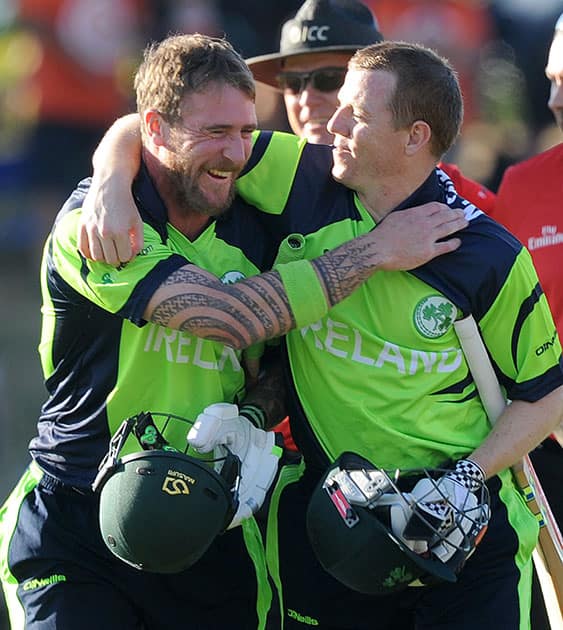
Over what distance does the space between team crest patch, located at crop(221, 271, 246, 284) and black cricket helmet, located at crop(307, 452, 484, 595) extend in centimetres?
71

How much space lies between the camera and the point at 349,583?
4059 millimetres

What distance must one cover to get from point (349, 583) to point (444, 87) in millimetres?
1583

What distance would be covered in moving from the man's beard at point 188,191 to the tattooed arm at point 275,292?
0.83ft

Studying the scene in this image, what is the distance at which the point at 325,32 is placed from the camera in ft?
18.5

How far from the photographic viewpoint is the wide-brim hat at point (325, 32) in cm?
561

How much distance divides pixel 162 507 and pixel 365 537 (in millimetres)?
589

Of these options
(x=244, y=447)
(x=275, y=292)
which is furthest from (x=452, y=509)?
(x=275, y=292)

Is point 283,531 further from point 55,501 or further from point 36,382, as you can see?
point 36,382

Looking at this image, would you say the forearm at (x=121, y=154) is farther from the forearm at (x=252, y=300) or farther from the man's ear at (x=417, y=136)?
the man's ear at (x=417, y=136)

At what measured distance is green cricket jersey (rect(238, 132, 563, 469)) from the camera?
4324 mm

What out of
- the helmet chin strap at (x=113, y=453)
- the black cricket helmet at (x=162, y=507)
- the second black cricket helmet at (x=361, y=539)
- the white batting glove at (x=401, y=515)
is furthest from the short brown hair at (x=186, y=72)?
the white batting glove at (x=401, y=515)

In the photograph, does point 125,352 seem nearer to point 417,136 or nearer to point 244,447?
point 244,447

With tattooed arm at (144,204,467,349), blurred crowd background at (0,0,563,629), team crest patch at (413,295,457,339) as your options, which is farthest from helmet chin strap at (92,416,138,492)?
blurred crowd background at (0,0,563,629)

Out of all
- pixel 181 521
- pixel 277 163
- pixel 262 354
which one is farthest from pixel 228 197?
pixel 181 521
